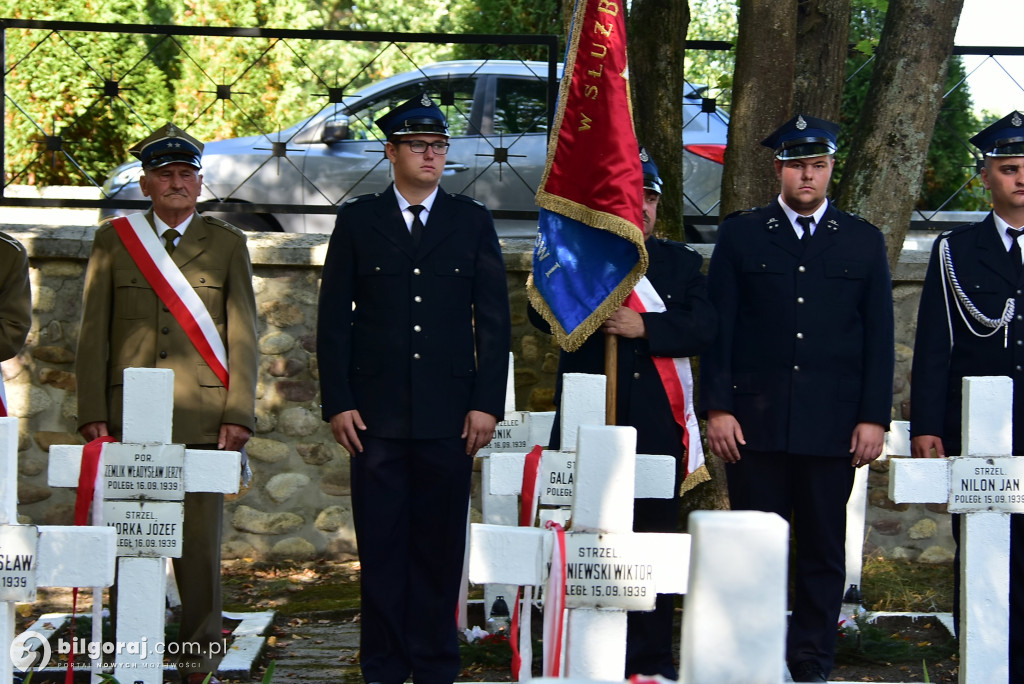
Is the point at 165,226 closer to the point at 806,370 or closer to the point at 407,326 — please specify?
the point at 407,326

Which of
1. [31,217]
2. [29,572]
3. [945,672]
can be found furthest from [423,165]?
[31,217]

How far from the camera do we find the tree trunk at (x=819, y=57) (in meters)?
5.25

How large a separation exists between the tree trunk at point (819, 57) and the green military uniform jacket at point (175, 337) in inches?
97.8

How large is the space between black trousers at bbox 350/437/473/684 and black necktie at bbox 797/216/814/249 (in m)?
1.31

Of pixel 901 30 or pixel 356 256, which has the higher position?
pixel 901 30

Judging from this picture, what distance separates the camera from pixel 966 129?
1025 cm

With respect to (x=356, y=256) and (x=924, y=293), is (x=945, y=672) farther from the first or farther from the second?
(x=356, y=256)

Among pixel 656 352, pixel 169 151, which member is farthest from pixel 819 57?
pixel 169 151

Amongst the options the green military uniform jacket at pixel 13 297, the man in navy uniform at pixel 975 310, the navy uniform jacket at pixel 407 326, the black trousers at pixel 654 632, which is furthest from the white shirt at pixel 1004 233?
the green military uniform jacket at pixel 13 297

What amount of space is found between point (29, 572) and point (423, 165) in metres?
1.86

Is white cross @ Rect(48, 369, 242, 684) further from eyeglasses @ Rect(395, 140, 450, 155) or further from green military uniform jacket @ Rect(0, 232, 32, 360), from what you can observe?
eyeglasses @ Rect(395, 140, 450, 155)

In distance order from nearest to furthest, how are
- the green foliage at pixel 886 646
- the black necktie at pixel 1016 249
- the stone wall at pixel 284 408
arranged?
the black necktie at pixel 1016 249, the green foliage at pixel 886 646, the stone wall at pixel 284 408

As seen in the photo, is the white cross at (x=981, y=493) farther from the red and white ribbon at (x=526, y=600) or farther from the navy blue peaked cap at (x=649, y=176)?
the navy blue peaked cap at (x=649, y=176)

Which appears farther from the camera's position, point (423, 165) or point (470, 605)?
point (470, 605)
